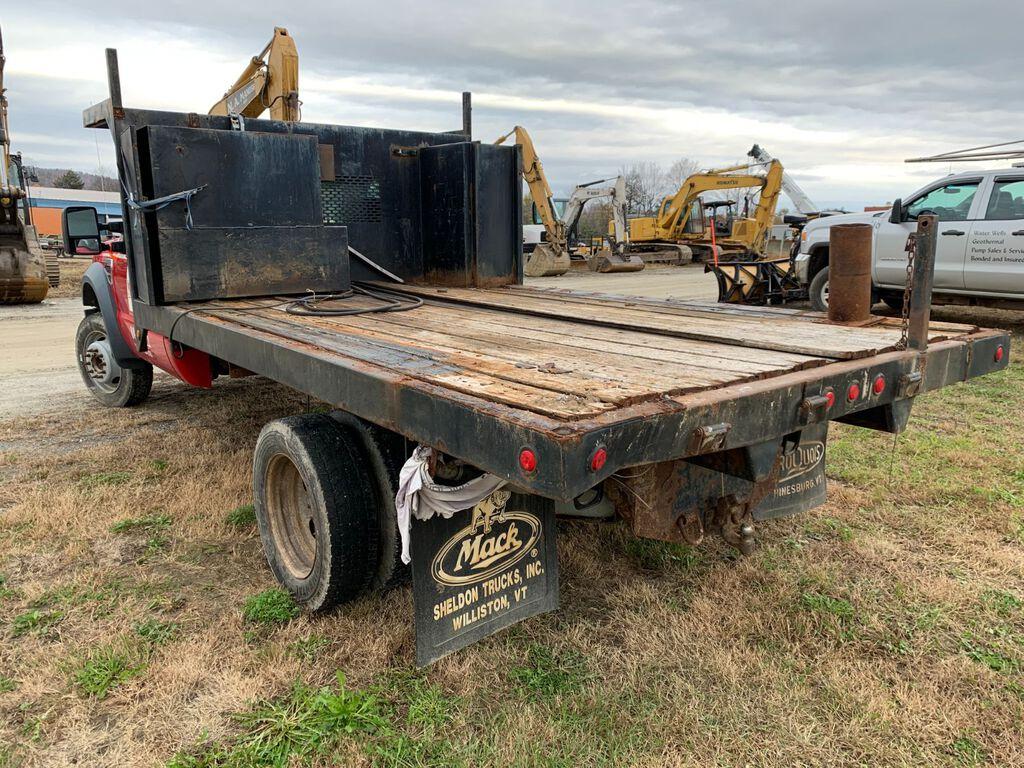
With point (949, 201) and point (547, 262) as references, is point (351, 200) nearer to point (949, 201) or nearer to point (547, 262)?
point (949, 201)

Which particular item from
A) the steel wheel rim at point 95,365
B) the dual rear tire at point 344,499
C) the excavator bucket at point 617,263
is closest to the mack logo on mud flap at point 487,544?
the dual rear tire at point 344,499

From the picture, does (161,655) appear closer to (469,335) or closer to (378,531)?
(378,531)

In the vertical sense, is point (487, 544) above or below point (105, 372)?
above

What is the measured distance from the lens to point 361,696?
2695mm

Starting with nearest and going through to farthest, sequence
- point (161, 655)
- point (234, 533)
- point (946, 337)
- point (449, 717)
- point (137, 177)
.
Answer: point (449, 717)
point (161, 655)
point (946, 337)
point (234, 533)
point (137, 177)

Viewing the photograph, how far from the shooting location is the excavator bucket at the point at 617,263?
77.8ft

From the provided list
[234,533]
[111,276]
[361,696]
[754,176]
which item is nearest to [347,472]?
[361,696]

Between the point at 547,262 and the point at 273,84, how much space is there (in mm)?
15885

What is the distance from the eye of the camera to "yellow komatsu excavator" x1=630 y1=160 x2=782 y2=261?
72.3 feet

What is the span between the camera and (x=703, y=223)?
26.8 m

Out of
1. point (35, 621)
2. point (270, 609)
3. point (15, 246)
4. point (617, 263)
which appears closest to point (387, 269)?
point (270, 609)

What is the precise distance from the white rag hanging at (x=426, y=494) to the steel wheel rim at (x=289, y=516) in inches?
40.1

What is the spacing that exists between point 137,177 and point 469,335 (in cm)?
234

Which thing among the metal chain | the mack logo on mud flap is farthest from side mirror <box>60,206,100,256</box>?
the metal chain
